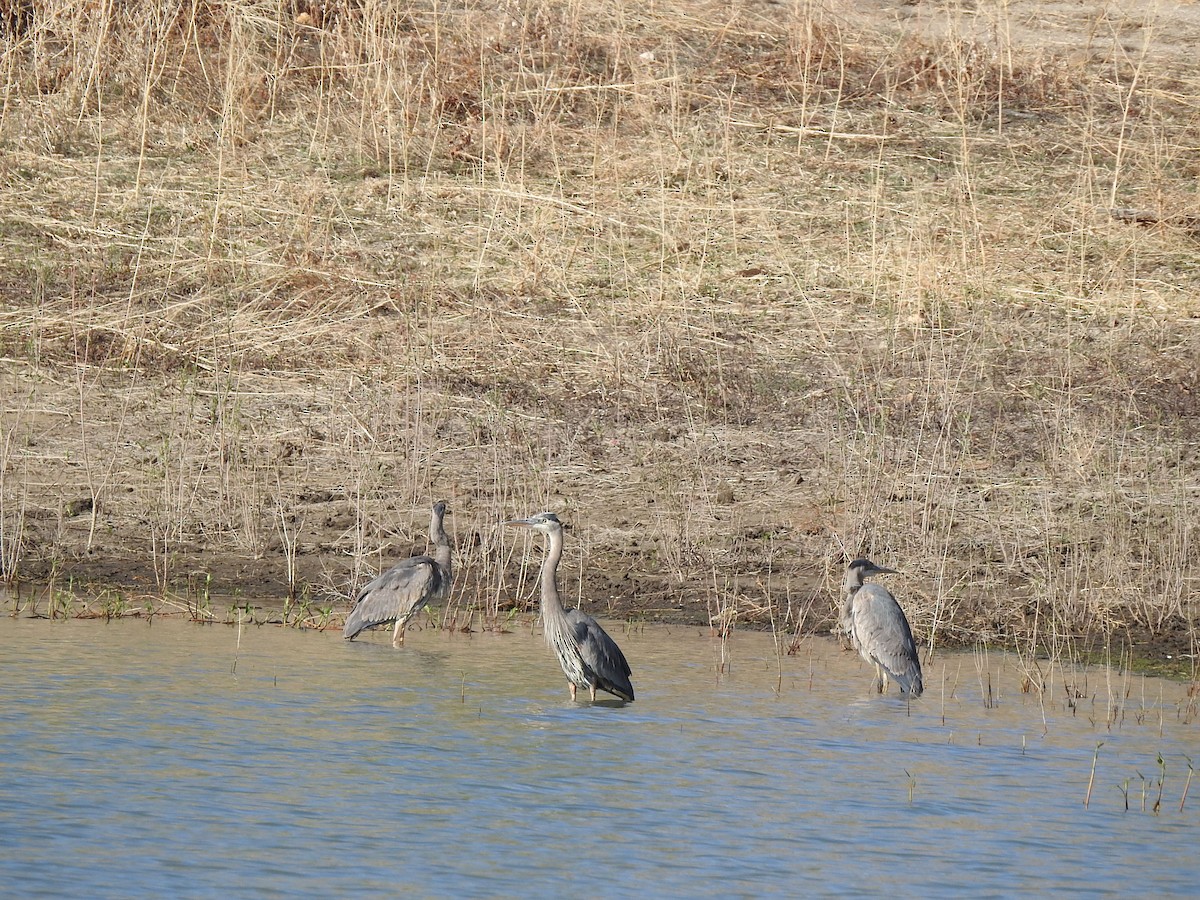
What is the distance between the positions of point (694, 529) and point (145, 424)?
372 centimetres

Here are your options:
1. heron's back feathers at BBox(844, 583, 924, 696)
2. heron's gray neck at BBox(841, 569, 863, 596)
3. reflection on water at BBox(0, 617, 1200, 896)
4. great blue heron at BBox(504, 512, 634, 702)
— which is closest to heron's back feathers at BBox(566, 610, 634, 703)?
great blue heron at BBox(504, 512, 634, 702)

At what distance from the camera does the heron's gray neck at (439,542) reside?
962cm

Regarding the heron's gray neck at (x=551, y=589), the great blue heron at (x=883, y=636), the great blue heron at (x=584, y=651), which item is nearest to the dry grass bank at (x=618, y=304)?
the great blue heron at (x=883, y=636)

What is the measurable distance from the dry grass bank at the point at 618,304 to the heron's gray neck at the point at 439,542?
17 centimetres

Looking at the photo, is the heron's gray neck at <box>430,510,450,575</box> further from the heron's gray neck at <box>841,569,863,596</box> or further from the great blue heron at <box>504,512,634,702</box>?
the heron's gray neck at <box>841,569,863,596</box>

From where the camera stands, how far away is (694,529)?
10.3 meters

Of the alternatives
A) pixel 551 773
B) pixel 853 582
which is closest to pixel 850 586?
pixel 853 582

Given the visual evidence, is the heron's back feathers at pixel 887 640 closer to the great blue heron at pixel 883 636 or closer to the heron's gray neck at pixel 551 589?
the great blue heron at pixel 883 636

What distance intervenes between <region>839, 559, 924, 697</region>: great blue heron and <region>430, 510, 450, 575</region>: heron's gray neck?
7.05ft

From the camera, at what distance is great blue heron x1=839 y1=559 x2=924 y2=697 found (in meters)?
8.32

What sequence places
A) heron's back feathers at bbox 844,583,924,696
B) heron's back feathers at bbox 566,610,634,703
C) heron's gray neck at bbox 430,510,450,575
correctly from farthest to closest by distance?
heron's gray neck at bbox 430,510,450,575 < heron's back feathers at bbox 844,583,924,696 < heron's back feathers at bbox 566,610,634,703

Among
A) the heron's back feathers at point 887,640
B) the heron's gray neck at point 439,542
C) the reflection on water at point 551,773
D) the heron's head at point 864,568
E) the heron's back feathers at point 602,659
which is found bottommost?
the reflection on water at point 551,773

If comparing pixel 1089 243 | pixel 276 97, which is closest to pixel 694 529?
pixel 1089 243

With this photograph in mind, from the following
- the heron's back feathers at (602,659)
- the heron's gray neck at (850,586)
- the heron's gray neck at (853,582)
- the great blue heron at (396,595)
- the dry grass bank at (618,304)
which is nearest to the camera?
the heron's back feathers at (602,659)
